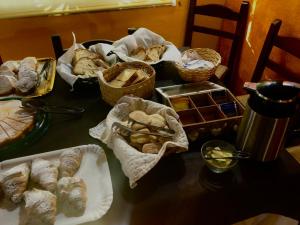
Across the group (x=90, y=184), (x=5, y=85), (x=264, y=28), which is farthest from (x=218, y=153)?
(x=264, y=28)

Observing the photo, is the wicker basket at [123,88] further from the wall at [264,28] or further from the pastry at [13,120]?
the wall at [264,28]

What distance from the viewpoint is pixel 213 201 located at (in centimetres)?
77

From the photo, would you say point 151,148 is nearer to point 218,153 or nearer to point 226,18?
point 218,153

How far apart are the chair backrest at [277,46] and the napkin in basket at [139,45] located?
0.55m

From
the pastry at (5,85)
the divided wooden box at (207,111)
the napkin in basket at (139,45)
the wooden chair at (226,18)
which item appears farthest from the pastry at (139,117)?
the wooden chair at (226,18)

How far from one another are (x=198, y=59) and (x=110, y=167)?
73 cm

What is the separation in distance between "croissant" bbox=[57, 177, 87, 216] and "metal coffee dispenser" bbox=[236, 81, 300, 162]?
1.65 ft

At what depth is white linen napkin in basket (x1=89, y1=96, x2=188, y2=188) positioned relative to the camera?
0.74 meters

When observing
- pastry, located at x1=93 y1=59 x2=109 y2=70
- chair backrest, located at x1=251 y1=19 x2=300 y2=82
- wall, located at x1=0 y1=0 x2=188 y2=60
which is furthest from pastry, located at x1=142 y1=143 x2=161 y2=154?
wall, located at x1=0 y1=0 x2=188 y2=60

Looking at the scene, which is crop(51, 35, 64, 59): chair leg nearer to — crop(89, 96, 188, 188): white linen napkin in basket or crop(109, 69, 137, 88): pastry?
crop(109, 69, 137, 88): pastry

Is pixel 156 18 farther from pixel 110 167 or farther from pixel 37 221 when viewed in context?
pixel 37 221

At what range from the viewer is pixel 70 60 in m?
1.27

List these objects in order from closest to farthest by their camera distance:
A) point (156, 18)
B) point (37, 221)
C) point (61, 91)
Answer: point (37, 221) < point (61, 91) < point (156, 18)

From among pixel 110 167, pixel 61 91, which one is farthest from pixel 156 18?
pixel 110 167
